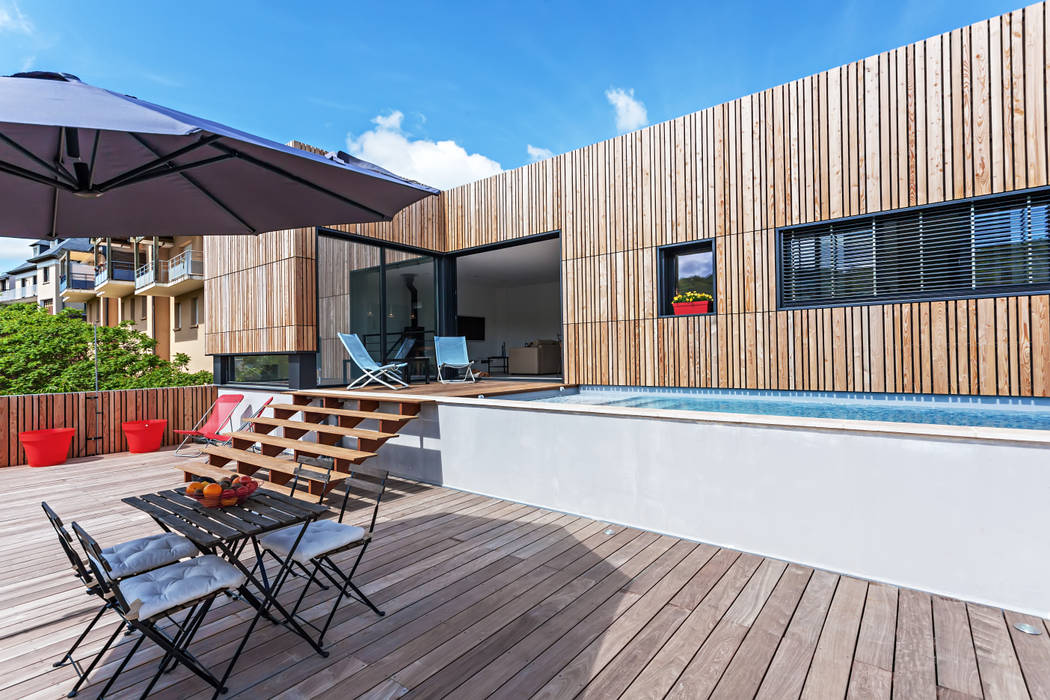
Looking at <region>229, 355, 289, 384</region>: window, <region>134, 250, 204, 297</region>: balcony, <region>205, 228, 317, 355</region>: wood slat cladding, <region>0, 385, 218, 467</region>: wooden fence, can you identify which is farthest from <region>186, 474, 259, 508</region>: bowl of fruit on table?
<region>134, 250, 204, 297</region>: balcony

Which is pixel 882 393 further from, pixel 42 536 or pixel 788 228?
pixel 42 536

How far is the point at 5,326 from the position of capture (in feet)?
31.0

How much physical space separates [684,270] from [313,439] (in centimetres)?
515

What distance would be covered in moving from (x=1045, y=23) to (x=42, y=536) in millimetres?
9265

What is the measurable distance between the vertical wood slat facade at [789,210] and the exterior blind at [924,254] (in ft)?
0.49

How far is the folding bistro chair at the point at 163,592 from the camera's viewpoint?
64.5 inches

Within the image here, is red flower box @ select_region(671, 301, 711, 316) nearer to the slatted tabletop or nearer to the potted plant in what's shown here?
the potted plant

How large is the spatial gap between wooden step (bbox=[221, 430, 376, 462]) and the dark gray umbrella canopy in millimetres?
2016

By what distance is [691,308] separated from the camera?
6.45m

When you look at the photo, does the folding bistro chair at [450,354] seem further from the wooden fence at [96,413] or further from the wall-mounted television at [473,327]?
the wall-mounted television at [473,327]

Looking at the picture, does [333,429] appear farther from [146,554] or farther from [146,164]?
[146,164]

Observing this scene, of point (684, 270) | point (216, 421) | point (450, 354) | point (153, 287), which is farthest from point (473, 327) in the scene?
point (153, 287)

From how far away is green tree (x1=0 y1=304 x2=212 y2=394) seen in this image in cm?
875

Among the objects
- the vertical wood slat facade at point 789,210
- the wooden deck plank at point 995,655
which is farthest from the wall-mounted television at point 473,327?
the wooden deck plank at point 995,655
